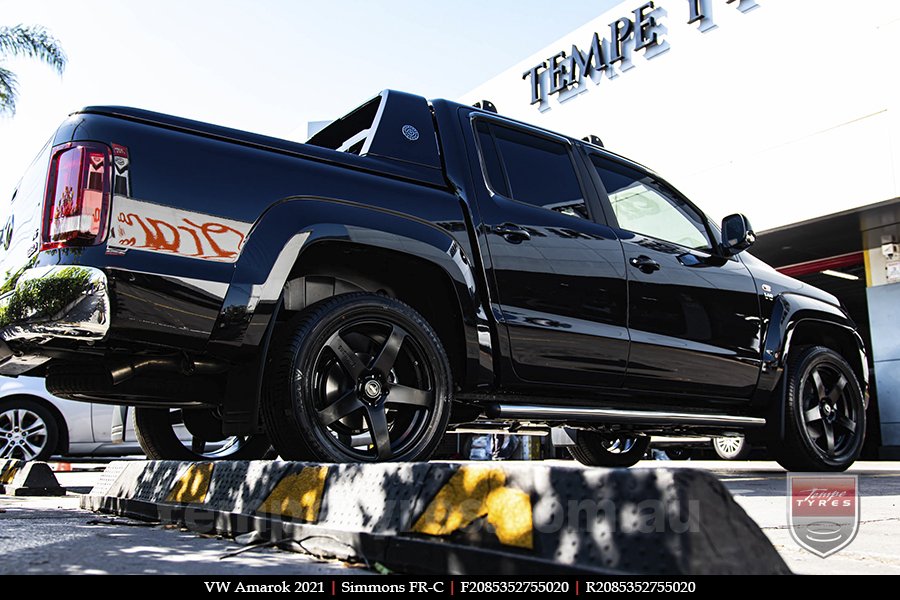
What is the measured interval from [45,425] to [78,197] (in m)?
6.71

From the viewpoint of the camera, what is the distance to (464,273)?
3.57 metres

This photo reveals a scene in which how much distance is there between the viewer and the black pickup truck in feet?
9.57

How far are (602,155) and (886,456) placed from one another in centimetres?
918

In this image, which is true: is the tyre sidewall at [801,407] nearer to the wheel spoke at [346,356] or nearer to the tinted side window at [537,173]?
the tinted side window at [537,173]

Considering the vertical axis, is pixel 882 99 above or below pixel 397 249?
above

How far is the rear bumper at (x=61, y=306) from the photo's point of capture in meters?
2.79

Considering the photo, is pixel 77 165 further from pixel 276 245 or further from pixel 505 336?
pixel 505 336

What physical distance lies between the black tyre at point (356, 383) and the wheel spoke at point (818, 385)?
309cm

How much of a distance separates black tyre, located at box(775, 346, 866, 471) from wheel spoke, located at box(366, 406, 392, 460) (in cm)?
302

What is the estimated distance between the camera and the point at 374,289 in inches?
142

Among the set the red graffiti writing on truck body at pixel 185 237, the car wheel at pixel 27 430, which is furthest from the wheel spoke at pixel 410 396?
the car wheel at pixel 27 430

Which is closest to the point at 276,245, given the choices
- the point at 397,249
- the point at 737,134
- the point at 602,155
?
the point at 397,249
